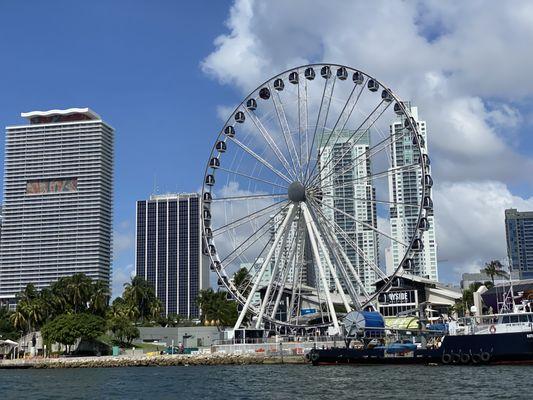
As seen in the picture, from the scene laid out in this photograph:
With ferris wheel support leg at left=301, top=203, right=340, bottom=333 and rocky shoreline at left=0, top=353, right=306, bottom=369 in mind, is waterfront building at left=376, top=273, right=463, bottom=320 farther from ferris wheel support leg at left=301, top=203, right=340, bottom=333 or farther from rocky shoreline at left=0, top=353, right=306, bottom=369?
ferris wheel support leg at left=301, top=203, right=340, bottom=333

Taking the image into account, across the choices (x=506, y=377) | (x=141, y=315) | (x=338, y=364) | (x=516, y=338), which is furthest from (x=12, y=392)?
(x=141, y=315)

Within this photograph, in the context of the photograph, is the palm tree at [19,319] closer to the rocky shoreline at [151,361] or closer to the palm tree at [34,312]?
the palm tree at [34,312]

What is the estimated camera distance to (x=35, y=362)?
105562 mm

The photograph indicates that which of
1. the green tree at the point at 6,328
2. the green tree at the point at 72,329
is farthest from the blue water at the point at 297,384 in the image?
the green tree at the point at 6,328

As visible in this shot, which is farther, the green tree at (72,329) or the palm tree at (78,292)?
the palm tree at (78,292)

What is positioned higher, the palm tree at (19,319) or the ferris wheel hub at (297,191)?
the ferris wheel hub at (297,191)

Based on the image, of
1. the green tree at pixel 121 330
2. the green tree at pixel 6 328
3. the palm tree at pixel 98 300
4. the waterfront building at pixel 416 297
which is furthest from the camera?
the green tree at pixel 6 328

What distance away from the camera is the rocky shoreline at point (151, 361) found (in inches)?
3496

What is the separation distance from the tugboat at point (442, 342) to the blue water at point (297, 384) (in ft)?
7.77

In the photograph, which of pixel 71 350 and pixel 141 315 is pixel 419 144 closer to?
pixel 71 350

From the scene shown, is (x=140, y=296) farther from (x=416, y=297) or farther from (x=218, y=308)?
(x=416, y=297)

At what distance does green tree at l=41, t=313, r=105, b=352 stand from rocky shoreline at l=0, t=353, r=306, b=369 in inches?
231

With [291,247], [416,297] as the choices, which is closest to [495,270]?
[416,297]

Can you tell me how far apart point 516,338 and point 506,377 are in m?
11.7
